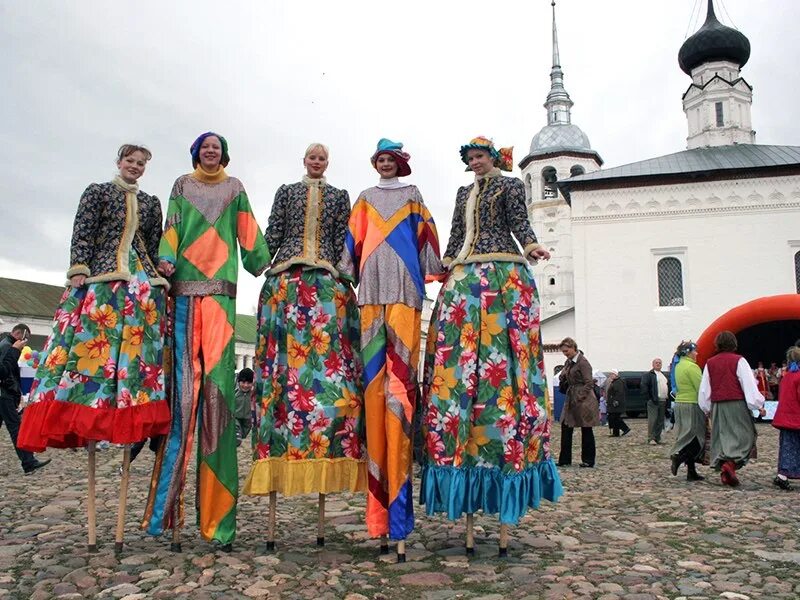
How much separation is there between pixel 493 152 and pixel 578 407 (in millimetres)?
5620

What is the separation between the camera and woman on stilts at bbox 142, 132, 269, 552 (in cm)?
414

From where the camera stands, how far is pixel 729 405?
7973mm

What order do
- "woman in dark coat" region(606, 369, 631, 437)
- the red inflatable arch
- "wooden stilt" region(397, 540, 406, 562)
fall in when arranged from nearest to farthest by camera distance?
"wooden stilt" region(397, 540, 406, 562) < "woman in dark coat" region(606, 369, 631, 437) < the red inflatable arch

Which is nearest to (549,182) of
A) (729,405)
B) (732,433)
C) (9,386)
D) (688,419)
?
(688,419)

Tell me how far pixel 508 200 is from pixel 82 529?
3437 millimetres

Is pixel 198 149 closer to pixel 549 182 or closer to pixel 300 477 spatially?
pixel 300 477

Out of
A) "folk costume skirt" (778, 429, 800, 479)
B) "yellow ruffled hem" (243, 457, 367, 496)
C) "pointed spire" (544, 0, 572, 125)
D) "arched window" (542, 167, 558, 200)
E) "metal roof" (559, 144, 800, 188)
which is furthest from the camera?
"pointed spire" (544, 0, 572, 125)

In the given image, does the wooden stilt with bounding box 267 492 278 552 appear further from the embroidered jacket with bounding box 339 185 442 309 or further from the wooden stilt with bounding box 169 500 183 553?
the embroidered jacket with bounding box 339 185 442 309

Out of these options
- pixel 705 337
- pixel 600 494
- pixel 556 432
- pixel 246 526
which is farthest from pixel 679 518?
pixel 705 337

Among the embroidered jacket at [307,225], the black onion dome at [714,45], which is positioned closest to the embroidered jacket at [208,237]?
the embroidered jacket at [307,225]

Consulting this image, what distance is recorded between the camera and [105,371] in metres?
3.94

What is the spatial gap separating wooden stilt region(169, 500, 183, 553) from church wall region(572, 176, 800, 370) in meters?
22.6

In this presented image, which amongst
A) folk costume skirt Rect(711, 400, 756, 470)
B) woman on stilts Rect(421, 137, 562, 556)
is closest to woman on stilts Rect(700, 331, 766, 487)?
folk costume skirt Rect(711, 400, 756, 470)

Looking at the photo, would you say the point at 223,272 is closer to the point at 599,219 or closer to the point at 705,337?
the point at 705,337
